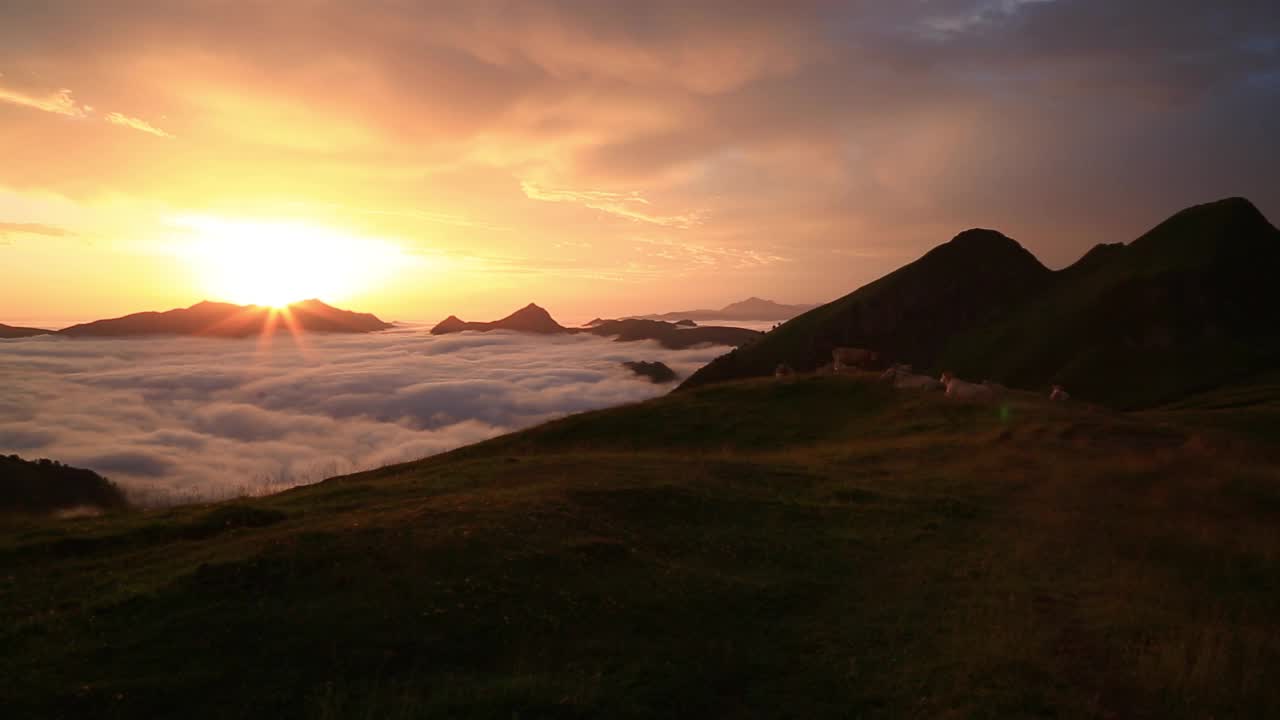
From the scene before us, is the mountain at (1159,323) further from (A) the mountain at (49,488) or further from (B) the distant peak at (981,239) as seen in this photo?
(A) the mountain at (49,488)

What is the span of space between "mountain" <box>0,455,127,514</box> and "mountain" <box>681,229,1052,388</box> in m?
115

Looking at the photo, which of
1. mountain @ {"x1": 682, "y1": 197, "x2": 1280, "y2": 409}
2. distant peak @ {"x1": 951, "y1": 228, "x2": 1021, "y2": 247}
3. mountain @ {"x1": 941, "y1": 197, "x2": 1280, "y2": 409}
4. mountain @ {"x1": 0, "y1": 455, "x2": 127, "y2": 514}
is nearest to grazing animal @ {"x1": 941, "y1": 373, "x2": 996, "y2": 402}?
mountain @ {"x1": 941, "y1": 197, "x2": 1280, "y2": 409}

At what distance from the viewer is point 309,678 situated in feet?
32.9

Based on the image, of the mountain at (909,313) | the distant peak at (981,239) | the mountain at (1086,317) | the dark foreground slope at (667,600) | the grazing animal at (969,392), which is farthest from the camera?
the distant peak at (981,239)

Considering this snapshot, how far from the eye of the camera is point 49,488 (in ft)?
365

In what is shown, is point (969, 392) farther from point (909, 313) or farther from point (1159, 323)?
point (909, 313)

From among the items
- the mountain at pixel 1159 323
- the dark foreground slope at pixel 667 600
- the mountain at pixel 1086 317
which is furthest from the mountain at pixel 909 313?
the dark foreground slope at pixel 667 600

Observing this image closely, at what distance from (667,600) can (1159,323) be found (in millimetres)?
129054

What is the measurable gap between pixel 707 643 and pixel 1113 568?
10933 millimetres

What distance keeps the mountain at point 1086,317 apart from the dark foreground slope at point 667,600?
292 ft

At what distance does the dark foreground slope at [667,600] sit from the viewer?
9.66 metres

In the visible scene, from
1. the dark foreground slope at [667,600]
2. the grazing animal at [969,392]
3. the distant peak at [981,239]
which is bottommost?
the dark foreground slope at [667,600]

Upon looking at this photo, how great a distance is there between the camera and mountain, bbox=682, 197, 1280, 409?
327 feet

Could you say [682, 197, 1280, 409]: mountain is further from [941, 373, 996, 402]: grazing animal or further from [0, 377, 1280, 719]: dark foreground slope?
[0, 377, 1280, 719]: dark foreground slope
